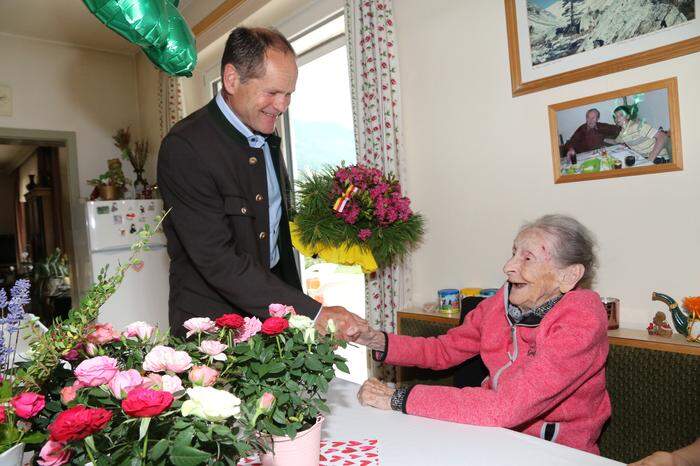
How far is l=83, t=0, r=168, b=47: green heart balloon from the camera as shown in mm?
1362

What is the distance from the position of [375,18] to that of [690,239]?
1825 millimetres

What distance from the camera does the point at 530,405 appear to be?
4.20 feet

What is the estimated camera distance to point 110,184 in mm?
5434

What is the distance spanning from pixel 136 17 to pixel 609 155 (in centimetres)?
170

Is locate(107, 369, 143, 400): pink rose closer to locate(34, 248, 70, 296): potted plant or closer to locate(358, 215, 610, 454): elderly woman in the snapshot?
locate(358, 215, 610, 454): elderly woman

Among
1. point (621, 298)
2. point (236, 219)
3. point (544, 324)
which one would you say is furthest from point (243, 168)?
point (621, 298)

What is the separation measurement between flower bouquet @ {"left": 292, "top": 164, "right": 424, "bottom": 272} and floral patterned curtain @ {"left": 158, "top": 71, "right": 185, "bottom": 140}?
3280 millimetres

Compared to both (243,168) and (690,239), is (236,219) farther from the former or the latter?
(690,239)

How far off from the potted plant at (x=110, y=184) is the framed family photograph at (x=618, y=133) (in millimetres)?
4570

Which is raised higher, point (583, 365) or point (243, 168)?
point (243, 168)

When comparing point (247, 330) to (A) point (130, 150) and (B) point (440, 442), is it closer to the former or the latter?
(B) point (440, 442)

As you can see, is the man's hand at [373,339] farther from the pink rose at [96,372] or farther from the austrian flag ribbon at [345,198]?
the pink rose at [96,372]

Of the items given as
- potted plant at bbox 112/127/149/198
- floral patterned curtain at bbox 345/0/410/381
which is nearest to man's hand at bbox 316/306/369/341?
floral patterned curtain at bbox 345/0/410/381

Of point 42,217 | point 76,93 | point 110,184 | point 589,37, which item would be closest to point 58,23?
point 76,93
